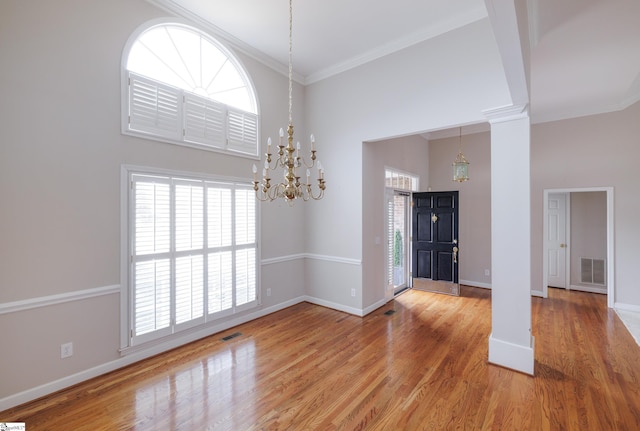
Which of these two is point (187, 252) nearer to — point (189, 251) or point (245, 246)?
point (189, 251)

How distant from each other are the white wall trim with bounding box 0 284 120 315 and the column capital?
4206mm

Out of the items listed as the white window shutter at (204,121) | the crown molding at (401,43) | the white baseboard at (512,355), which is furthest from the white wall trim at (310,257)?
the crown molding at (401,43)

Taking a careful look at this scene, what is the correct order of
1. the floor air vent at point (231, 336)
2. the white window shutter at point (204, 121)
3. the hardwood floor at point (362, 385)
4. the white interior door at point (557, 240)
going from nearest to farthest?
the hardwood floor at point (362, 385), the white window shutter at point (204, 121), the floor air vent at point (231, 336), the white interior door at point (557, 240)

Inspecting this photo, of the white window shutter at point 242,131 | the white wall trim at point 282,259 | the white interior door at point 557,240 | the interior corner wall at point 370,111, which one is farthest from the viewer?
the white interior door at point 557,240

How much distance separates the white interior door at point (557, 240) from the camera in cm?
585

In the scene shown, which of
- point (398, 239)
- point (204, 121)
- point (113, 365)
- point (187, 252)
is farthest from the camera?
point (398, 239)

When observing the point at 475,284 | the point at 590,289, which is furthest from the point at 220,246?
the point at 590,289

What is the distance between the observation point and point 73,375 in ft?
8.48

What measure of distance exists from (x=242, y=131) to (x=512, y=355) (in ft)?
13.6

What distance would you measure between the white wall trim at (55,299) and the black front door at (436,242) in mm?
5185

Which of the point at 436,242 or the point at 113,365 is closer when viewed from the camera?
the point at 113,365

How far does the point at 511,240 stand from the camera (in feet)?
9.50

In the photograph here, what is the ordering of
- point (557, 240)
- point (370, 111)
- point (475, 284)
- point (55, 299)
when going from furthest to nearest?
point (475, 284) → point (557, 240) → point (370, 111) → point (55, 299)

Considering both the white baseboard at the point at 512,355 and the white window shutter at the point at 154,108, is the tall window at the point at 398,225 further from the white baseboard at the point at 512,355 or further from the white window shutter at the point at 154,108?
the white window shutter at the point at 154,108
